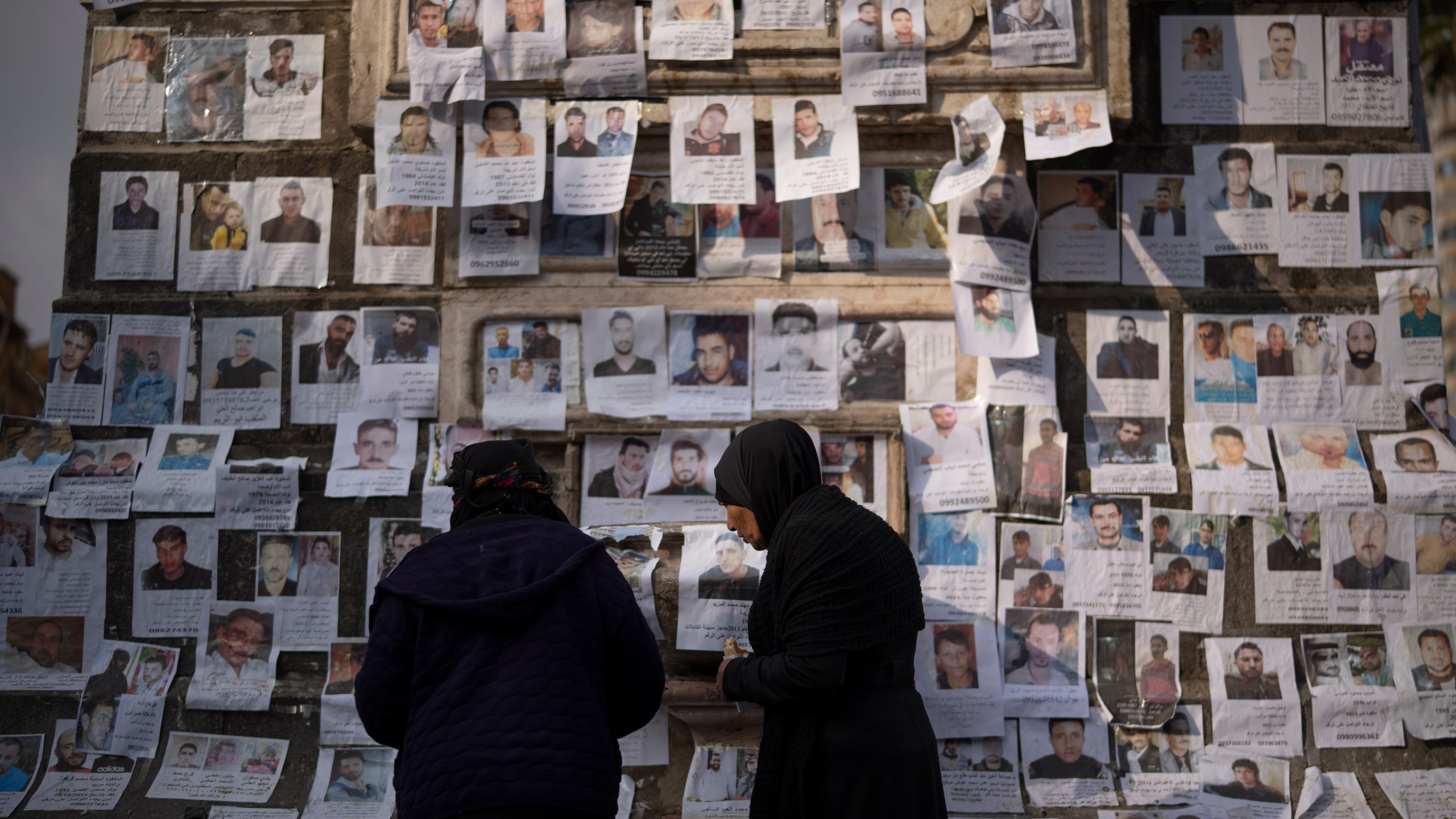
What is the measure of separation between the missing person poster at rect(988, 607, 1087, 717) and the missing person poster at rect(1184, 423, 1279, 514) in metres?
0.62

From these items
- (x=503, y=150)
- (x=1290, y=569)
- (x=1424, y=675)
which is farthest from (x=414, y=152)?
(x=1424, y=675)

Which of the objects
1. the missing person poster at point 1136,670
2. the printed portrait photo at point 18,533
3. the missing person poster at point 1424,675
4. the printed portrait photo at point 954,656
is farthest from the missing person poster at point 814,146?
the printed portrait photo at point 18,533

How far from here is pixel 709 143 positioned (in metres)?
3.84

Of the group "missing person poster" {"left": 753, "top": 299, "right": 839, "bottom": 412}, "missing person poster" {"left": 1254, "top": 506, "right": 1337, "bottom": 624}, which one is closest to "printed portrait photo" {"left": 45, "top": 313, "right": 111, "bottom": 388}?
"missing person poster" {"left": 753, "top": 299, "right": 839, "bottom": 412}

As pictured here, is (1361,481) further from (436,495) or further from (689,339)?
(436,495)

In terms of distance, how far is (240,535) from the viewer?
12.9 feet

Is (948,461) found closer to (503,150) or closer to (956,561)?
(956,561)

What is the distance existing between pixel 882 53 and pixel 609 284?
3.91 feet

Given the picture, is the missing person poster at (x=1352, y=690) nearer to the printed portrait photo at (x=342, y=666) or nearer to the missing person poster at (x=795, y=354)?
the missing person poster at (x=795, y=354)

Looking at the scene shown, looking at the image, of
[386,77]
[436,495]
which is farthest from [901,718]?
[386,77]

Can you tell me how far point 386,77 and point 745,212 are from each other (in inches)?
50.6

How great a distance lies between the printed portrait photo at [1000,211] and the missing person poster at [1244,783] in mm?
1822

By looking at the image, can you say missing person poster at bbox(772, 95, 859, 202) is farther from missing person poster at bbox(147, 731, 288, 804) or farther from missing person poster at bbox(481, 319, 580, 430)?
missing person poster at bbox(147, 731, 288, 804)

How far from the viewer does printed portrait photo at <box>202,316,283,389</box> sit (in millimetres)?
4016
